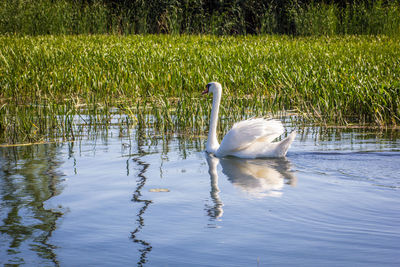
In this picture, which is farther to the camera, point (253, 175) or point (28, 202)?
point (253, 175)

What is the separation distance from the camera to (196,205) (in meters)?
5.09

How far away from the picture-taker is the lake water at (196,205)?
3.98 meters

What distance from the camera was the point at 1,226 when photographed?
4.59 metres

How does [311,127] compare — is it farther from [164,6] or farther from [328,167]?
[164,6]

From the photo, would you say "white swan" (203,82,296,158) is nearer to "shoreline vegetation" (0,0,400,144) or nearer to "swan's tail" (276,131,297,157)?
"swan's tail" (276,131,297,157)

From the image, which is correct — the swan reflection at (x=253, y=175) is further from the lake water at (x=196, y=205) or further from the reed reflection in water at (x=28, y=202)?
the reed reflection in water at (x=28, y=202)

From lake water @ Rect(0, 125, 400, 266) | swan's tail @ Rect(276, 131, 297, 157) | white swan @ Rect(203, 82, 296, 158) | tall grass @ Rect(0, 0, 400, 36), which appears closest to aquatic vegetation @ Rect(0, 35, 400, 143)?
lake water @ Rect(0, 125, 400, 266)

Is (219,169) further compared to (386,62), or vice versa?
(386,62)

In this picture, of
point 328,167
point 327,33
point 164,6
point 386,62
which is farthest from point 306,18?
point 328,167

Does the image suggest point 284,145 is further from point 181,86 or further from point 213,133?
point 181,86

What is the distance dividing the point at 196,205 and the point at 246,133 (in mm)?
2198

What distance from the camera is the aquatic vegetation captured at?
909 centimetres

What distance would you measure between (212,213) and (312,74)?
24.1 ft

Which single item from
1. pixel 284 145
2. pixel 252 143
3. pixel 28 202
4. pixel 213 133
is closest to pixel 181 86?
pixel 213 133
